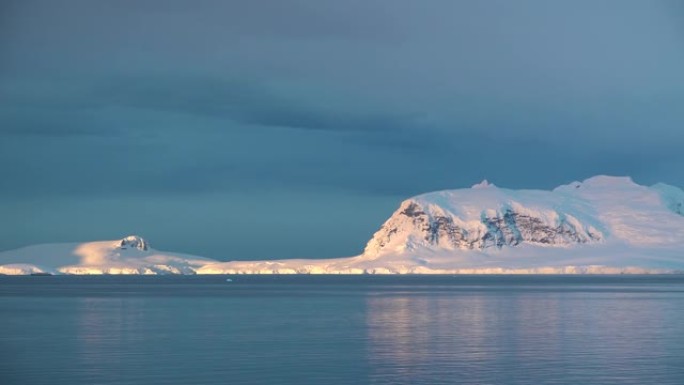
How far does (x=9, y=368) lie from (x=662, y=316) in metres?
46.6

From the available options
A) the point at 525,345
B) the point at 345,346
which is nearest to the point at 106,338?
the point at 345,346

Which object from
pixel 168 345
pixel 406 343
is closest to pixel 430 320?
pixel 406 343

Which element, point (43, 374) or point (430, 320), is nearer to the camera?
point (43, 374)

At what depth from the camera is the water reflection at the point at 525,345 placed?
4316cm

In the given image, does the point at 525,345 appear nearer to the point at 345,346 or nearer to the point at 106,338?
the point at 345,346

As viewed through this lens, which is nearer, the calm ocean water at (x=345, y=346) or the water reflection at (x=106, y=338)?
the calm ocean water at (x=345, y=346)

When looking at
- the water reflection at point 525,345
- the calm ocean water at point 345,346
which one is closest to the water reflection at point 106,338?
the calm ocean water at point 345,346

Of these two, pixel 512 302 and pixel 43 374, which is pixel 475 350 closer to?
pixel 43 374

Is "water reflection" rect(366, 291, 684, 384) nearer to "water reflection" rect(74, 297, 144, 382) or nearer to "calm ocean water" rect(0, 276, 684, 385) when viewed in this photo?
"calm ocean water" rect(0, 276, 684, 385)

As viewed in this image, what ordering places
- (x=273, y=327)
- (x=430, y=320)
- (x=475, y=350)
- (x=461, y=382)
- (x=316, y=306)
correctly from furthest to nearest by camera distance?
(x=316, y=306)
(x=430, y=320)
(x=273, y=327)
(x=475, y=350)
(x=461, y=382)

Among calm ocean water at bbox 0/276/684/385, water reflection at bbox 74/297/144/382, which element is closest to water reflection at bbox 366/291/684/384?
calm ocean water at bbox 0/276/684/385

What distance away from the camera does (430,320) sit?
7512 cm

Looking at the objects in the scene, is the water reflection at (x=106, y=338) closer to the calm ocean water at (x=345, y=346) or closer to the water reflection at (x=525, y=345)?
the calm ocean water at (x=345, y=346)

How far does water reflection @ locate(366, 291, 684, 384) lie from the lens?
43.2 m
